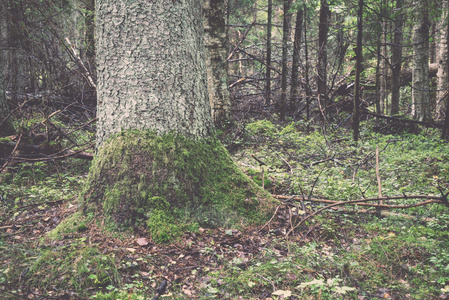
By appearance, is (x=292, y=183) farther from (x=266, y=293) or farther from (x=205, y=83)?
(x=266, y=293)

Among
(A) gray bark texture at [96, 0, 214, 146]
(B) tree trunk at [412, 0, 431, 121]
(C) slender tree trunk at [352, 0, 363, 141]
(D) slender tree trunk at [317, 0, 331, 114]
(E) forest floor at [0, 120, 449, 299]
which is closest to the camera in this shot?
(E) forest floor at [0, 120, 449, 299]

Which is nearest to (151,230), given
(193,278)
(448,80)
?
(193,278)

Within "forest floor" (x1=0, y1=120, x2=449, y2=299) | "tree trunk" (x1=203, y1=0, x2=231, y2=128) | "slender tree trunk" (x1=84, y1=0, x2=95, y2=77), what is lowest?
"forest floor" (x1=0, y1=120, x2=449, y2=299)

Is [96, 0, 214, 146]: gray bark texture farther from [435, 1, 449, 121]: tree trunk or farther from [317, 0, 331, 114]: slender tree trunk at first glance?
[435, 1, 449, 121]: tree trunk

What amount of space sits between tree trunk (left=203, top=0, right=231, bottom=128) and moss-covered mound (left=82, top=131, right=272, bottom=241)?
4146 mm

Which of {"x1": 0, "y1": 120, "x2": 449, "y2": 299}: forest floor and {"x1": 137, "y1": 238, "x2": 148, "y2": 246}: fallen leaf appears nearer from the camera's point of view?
{"x1": 0, "y1": 120, "x2": 449, "y2": 299}: forest floor

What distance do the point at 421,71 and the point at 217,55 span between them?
636 centimetres

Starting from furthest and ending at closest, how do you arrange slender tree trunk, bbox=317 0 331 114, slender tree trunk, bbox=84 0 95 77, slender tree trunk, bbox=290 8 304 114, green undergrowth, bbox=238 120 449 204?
slender tree trunk, bbox=84 0 95 77, slender tree trunk, bbox=290 8 304 114, slender tree trunk, bbox=317 0 331 114, green undergrowth, bbox=238 120 449 204

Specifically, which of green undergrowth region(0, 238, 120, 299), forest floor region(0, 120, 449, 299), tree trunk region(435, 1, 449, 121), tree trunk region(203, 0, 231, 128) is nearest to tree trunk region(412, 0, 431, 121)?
tree trunk region(435, 1, 449, 121)

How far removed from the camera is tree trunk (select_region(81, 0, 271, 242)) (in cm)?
294

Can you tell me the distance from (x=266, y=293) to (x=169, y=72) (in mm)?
2296

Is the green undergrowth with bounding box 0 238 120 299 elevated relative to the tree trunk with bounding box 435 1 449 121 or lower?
lower

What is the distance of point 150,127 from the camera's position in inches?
121

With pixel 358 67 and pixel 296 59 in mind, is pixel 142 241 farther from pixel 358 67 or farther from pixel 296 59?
pixel 296 59
